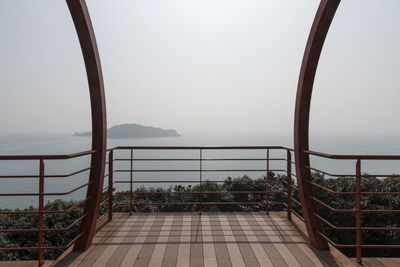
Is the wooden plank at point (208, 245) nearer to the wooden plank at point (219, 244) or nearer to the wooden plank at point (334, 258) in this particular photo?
the wooden plank at point (219, 244)

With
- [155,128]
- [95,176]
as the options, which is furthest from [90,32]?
[155,128]

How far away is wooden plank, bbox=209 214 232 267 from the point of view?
106 inches

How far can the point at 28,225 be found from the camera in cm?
1066

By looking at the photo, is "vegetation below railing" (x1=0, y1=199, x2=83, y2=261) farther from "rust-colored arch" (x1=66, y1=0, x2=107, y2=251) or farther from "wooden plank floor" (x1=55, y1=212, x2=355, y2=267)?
"rust-colored arch" (x1=66, y1=0, x2=107, y2=251)

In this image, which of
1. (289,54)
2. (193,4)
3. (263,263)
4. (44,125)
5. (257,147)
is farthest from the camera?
(44,125)

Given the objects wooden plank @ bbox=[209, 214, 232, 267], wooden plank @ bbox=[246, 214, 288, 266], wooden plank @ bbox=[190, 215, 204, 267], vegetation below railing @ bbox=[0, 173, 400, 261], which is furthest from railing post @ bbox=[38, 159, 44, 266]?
vegetation below railing @ bbox=[0, 173, 400, 261]

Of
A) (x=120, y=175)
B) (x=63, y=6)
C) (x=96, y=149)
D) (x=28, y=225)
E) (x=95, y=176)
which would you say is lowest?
(x=120, y=175)

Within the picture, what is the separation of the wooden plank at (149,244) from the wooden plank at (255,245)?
1047mm

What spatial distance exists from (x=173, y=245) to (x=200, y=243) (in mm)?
292

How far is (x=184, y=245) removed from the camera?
3104 mm

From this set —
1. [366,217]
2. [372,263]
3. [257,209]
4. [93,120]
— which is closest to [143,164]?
[257,209]

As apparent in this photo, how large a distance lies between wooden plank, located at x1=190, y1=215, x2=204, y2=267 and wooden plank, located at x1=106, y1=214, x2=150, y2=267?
0.64 meters

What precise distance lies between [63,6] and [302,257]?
11.1ft

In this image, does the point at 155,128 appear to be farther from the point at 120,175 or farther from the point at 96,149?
the point at 96,149
